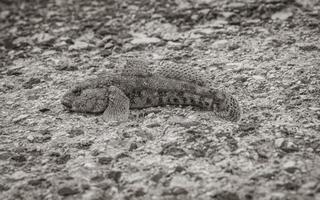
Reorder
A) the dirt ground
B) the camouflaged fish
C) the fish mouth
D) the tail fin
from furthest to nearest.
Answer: the fish mouth < the camouflaged fish < the tail fin < the dirt ground

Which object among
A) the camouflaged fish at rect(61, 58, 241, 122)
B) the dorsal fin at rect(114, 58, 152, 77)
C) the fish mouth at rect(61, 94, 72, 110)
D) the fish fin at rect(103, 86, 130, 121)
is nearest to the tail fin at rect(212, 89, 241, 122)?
the camouflaged fish at rect(61, 58, 241, 122)

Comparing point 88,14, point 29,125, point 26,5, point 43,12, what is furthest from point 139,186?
point 26,5

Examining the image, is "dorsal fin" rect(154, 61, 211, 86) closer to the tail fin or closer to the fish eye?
the tail fin

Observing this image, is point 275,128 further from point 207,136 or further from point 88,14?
point 88,14

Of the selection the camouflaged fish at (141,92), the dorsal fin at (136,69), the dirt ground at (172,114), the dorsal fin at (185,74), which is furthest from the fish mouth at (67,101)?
the dorsal fin at (185,74)

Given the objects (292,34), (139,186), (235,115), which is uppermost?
(292,34)

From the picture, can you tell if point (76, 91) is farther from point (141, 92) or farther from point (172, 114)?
point (172, 114)
